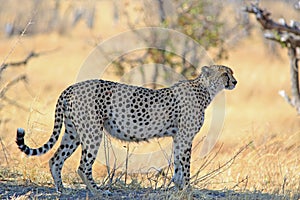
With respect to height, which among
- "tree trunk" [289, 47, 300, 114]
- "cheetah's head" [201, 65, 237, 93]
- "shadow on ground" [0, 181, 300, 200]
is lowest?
"shadow on ground" [0, 181, 300, 200]

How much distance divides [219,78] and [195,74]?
3.59m

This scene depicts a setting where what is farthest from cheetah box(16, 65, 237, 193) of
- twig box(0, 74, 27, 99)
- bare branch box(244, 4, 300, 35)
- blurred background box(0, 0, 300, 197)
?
bare branch box(244, 4, 300, 35)

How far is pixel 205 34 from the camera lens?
956 cm

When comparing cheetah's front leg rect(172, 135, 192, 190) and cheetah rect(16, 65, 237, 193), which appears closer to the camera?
cheetah rect(16, 65, 237, 193)

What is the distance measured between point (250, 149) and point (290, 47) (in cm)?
140

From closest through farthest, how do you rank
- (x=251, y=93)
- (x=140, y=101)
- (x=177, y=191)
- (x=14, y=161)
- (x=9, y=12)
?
(x=177, y=191) < (x=140, y=101) < (x=14, y=161) < (x=251, y=93) < (x=9, y=12)

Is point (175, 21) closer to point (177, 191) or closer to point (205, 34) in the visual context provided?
point (205, 34)

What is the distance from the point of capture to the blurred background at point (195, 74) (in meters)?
6.17

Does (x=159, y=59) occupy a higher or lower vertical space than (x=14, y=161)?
higher

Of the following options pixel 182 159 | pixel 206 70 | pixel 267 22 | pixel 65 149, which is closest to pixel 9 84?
pixel 65 149

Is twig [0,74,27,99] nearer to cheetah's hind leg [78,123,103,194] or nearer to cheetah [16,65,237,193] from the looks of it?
cheetah [16,65,237,193]

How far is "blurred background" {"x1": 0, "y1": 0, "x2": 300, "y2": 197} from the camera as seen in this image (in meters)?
6.17

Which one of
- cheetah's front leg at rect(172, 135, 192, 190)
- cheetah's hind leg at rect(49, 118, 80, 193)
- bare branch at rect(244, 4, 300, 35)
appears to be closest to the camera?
cheetah's hind leg at rect(49, 118, 80, 193)

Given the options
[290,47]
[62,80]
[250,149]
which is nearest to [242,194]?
[250,149]
